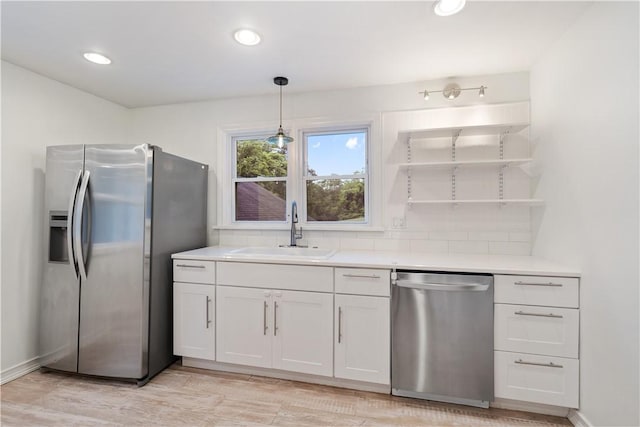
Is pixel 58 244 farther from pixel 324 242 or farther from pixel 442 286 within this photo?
pixel 442 286

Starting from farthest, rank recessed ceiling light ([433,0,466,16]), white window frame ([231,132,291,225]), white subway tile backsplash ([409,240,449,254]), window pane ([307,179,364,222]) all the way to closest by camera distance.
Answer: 1. white window frame ([231,132,291,225])
2. window pane ([307,179,364,222])
3. white subway tile backsplash ([409,240,449,254])
4. recessed ceiling light ([433,0,466,16])

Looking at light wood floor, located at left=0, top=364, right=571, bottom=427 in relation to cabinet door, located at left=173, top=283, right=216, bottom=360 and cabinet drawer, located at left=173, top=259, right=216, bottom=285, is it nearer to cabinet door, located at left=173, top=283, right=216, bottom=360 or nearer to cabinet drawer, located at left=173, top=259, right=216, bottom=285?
cabinet door, located at left=173, top=283, right=216, bottom=360

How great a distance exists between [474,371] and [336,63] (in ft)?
7.78

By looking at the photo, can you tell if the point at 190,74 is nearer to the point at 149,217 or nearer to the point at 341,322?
the point at 149,217

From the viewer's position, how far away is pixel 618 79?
143cm

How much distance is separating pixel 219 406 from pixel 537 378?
2.00 metres

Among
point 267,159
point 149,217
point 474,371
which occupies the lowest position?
point 474,371

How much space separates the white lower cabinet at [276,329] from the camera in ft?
6.88

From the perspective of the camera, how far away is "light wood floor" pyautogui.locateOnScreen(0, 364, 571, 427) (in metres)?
1.78

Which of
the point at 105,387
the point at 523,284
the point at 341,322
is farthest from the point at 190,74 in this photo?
the point at 523,284

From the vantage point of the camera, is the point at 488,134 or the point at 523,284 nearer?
the point at 523,284

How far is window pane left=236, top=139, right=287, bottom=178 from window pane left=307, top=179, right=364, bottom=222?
374 millimetres

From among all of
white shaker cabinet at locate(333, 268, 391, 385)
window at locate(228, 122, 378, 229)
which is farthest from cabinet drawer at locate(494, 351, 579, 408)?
window at locate(228, 122, 378, 229)

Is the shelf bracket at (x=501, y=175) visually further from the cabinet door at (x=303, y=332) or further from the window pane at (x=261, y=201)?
the window pane at (x=261, y=201)
